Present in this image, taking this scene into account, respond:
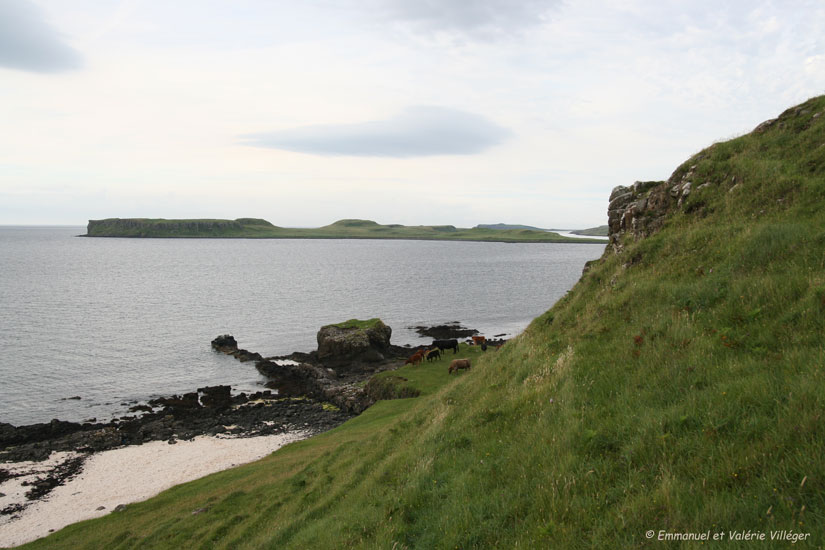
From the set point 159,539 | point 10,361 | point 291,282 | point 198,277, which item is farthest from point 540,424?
point 198,277

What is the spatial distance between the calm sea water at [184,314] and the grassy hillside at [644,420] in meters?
33.6

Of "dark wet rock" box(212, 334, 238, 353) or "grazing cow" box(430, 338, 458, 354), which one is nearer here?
"grazing cow" box(430, 338, 458, 354)

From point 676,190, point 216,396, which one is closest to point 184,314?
point 216,396

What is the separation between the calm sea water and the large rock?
7.20 meters

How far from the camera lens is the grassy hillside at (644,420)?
22.1 ft

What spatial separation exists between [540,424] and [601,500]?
3.24 m

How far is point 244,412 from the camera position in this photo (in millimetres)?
42875

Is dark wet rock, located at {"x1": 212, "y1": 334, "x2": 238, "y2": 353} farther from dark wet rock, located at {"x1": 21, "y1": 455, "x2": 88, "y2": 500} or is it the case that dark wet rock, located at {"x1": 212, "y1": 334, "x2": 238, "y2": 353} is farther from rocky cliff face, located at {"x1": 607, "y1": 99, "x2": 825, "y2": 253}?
rocky cliff face, located at {"x1": 607, "y1": 99, "x2": 825, "y2": 253}

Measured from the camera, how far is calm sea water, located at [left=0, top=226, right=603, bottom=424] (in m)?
50.0

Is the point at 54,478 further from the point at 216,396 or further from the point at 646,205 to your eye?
the point at 646,205

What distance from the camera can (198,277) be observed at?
140250 mm

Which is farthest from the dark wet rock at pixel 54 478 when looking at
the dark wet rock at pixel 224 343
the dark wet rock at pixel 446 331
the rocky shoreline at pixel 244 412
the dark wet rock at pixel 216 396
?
the dark wet rock at pixel 446 331

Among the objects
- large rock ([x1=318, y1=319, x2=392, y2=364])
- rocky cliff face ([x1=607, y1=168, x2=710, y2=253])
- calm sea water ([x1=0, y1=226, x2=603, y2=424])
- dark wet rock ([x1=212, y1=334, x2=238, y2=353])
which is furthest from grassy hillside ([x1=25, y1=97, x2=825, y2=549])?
dark wet rock ([x1=212, y1=334, x2=238, y2=353])

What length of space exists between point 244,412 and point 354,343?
56.4 ft
